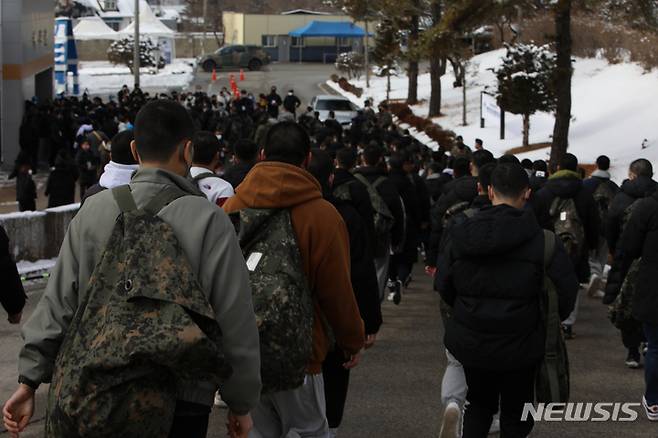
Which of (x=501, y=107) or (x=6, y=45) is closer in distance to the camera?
(x=6, y=45)

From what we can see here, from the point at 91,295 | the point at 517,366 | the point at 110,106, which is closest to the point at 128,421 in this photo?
the point at 91,295

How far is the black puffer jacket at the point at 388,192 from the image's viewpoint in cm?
1090

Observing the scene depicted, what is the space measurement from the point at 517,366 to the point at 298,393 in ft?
3.59

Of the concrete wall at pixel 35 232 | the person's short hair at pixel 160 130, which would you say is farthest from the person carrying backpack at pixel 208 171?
the concrete wall at pixel 35 232

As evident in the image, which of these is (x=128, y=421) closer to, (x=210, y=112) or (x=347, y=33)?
(x=210, y=112)

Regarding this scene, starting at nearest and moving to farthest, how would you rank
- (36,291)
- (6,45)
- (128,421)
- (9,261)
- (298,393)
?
(128,421), (298,393), (9,261), (36,291), (6,45)

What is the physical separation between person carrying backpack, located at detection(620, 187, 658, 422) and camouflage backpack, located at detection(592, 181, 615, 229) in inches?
194

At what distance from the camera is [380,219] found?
10.5 m

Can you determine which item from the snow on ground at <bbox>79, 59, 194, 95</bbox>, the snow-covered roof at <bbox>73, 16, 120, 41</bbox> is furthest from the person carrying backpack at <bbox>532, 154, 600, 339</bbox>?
the snow-covered roof at <bbox>73, 16, 120, 41</bbox>

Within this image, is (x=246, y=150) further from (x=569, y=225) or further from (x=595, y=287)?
(x=595, y=287)

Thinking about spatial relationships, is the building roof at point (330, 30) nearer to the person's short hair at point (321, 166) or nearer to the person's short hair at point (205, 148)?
the person's short hair at point (205, 148)

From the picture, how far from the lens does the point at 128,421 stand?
3.48 meters

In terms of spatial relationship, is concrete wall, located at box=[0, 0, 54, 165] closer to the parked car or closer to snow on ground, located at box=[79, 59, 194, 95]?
snow on ground, located at box=[79, 59, 194, 95]

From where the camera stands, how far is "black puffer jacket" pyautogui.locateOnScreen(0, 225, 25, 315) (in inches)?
273
